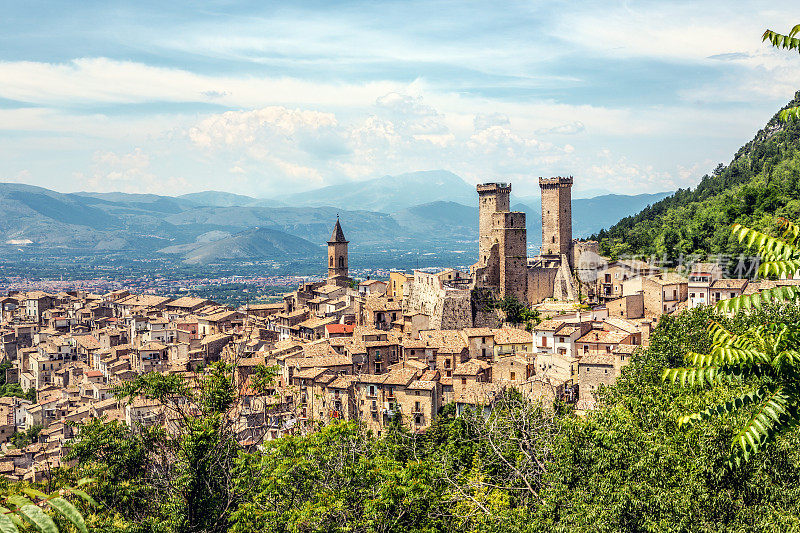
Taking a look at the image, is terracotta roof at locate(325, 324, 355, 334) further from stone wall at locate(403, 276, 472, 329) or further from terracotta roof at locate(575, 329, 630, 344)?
terracotta roof at locate(575, 329, 630, 344)

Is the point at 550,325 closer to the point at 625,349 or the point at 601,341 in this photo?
the point at 601,341

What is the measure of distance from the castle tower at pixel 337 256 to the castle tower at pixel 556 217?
23.4 m

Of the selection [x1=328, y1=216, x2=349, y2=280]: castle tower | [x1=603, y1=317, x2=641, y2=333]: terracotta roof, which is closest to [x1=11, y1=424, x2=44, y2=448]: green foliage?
[x1=328, y1=216, x2=349, y2=280]: castle tower

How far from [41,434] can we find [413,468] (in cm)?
3984

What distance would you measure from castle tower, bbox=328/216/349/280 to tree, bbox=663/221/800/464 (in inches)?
2922

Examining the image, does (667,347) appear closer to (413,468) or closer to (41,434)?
(413,468)

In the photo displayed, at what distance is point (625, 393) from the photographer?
2675cm

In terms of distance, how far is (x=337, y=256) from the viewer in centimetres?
8231

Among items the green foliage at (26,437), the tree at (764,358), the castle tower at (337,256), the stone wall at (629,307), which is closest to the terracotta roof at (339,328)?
the stone wall at (629,307)

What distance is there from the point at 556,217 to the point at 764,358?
2450 inches

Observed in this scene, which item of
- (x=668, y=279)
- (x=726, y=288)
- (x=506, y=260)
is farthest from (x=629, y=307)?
(x=506, y=260)

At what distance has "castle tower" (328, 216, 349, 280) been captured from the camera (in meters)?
81.9

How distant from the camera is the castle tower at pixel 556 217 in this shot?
67.6 meters

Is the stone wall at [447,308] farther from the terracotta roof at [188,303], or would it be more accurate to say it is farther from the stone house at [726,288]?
the terracotta roof at [188,303]
